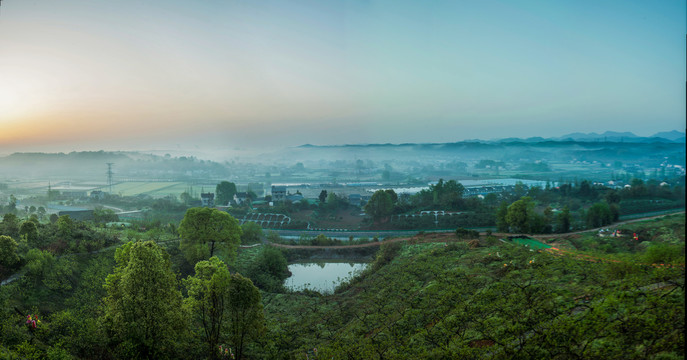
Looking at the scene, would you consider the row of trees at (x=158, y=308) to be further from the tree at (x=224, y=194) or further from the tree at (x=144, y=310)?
the tree at (x=224, y=194)

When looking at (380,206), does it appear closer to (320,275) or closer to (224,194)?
(320,275)

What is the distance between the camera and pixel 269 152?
7281 cm

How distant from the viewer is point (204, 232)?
520 inches

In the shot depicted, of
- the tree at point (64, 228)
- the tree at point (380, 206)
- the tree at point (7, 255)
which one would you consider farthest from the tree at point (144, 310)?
the tree at point (380, 206)

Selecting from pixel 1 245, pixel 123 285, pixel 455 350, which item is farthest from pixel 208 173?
pixel 455 350

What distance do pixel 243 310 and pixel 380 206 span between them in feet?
67.5

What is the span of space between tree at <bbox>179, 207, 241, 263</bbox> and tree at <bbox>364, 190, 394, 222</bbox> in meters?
14.6

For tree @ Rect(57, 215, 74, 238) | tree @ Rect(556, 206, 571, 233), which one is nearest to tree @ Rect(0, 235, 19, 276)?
tree @ Rect(57, 215, 74, 238)

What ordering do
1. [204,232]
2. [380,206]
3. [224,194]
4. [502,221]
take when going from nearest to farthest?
[204,232] < [502,221] < [380,206] < [224,194]

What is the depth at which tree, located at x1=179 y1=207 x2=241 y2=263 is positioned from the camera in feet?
43.3

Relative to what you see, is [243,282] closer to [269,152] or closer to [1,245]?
[1,245]

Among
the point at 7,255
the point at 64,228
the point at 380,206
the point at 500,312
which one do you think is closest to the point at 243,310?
the point at 500,312

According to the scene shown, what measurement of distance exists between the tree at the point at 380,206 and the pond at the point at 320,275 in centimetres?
853

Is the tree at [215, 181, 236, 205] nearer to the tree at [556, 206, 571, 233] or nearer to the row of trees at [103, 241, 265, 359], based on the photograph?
the tree at [556, 206, 571, 233]
